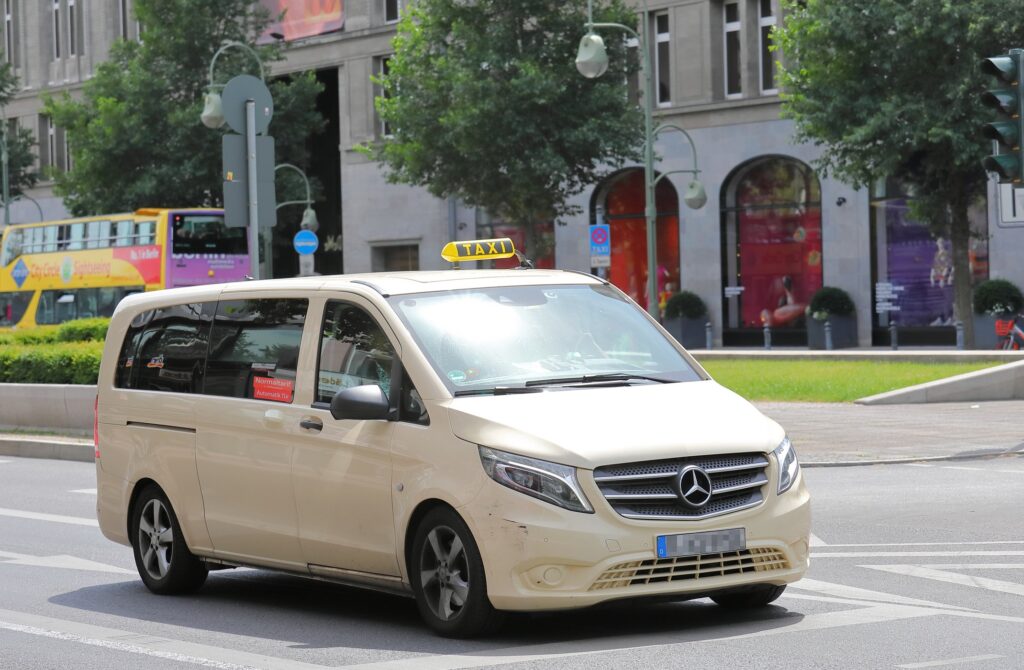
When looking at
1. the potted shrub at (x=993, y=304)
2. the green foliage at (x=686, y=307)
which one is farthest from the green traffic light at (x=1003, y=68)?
the green foliage at (x=686, y=307)

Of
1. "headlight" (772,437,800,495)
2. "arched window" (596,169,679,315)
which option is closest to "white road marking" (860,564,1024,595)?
"headlight" (772,437,800,495)

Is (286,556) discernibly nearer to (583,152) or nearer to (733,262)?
(583,152)

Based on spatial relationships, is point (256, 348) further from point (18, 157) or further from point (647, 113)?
point (18, 157)

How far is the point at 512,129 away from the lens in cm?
3634

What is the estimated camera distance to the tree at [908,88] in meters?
31.2

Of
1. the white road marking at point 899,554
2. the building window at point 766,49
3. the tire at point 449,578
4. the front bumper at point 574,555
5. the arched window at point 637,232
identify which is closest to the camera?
the front bumper at point 574,555

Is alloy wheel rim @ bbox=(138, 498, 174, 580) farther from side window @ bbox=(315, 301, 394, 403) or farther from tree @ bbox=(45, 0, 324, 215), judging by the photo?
tree @ bbox=(45, 0, 324, 215)

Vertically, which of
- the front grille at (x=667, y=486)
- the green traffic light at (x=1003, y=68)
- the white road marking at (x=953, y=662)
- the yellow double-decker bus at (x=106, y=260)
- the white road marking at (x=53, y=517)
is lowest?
the white road marking at (x=53, y=517)

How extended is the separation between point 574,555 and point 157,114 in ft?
137

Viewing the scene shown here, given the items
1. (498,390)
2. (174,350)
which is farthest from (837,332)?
(498,390)

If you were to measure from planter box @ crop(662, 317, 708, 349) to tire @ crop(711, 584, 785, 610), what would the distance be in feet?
114

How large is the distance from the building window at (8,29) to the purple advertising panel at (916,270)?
121ft

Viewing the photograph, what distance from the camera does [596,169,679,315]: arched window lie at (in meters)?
44.2

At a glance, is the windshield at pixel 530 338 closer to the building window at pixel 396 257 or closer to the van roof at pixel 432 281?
the van roof at pixel 432 281
